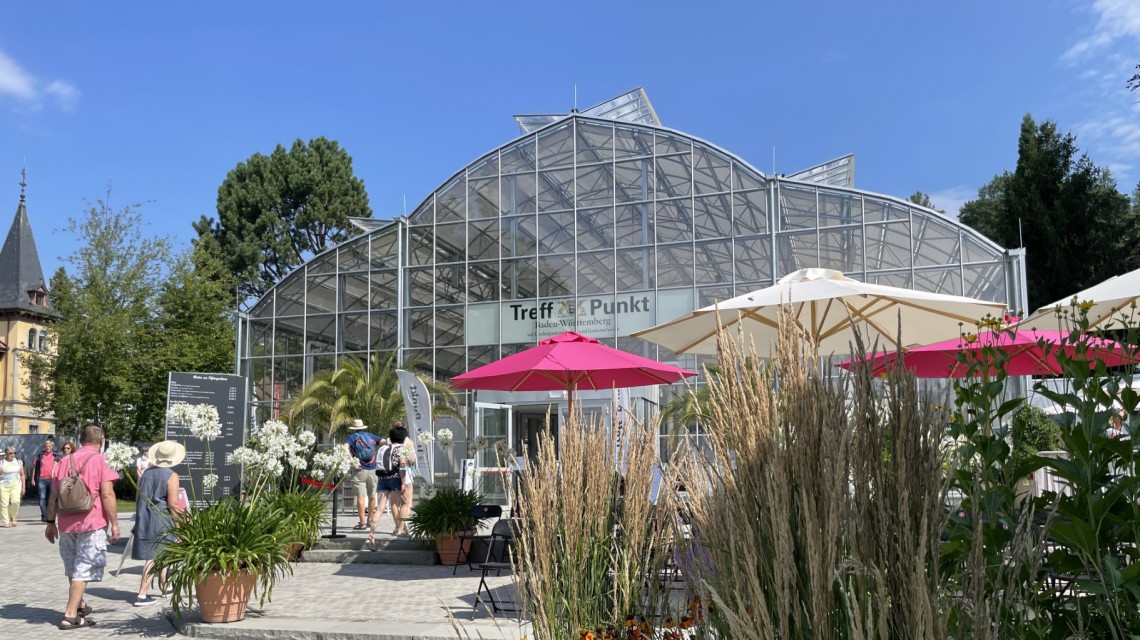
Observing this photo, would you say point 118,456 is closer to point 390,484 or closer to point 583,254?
point 390,484

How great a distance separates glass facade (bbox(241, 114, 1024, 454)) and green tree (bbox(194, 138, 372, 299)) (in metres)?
19.9

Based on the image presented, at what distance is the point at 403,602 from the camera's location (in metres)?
7.77

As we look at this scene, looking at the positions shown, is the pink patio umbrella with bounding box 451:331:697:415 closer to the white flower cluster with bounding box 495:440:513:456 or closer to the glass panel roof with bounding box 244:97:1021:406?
the white flower cluster with bounding box 495:440:513:456

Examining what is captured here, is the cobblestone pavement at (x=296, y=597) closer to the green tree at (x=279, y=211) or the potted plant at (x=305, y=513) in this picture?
the potted plant at (x=305, y=513)

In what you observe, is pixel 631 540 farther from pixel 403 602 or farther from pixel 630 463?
pixel 403 602

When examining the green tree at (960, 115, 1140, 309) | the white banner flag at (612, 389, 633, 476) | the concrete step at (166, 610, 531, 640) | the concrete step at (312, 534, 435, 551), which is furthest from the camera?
the green tree at (960, 115, 1140, 309)

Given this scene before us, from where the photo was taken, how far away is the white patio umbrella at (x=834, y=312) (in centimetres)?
694

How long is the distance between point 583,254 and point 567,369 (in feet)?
36.4

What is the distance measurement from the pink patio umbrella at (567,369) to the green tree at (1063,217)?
1050 inches

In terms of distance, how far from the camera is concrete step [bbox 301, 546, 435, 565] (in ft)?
34.1

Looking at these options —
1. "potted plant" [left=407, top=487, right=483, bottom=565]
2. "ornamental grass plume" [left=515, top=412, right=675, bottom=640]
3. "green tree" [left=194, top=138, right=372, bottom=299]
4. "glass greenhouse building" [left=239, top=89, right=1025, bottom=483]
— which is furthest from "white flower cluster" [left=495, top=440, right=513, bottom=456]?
"green tree" [left=194, top=138, right=372, bottom=299]

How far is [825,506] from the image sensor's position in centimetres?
191

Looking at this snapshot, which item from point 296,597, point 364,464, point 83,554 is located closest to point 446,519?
point 296,597

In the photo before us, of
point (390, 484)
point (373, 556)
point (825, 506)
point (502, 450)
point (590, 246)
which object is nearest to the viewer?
point (825, 506)
